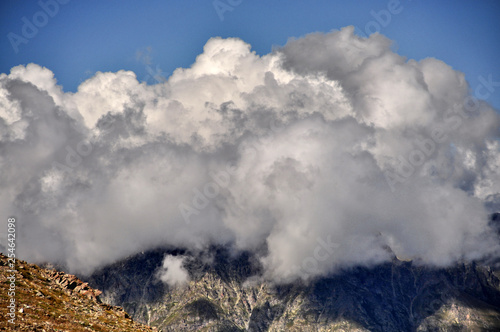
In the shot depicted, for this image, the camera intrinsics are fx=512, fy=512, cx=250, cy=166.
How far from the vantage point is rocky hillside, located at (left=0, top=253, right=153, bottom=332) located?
332 feet

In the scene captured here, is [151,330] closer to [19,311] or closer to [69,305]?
[69,305]

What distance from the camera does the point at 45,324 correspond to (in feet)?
331

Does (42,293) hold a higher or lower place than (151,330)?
higher

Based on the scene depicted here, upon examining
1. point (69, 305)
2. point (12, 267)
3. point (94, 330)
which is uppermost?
point (12, 267)

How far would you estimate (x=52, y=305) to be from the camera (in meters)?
114

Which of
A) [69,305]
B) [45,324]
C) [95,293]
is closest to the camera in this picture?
[45,324]

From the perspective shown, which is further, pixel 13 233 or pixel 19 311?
pixel 13 233

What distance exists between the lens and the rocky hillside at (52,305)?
101250mm

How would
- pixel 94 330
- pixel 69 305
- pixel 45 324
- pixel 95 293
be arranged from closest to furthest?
pixel 45 324 → pixel 94 330 → pixel 69 305 → pixel 95 293

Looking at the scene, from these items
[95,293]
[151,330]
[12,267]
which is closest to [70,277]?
[95,293]

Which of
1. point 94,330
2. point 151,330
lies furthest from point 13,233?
point 151,330

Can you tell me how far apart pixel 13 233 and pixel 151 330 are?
40.0 meters

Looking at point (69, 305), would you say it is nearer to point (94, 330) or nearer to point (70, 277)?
point (94, 330)

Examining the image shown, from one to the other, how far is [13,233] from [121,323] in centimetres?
3223
